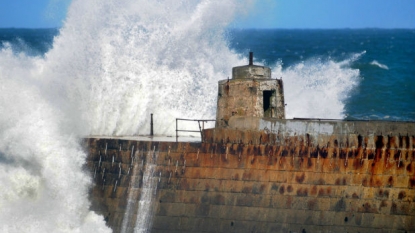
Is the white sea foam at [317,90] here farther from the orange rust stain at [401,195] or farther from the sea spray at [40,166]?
the orange rust stain at [401,195]

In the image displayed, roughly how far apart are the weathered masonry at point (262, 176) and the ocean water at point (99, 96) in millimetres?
904

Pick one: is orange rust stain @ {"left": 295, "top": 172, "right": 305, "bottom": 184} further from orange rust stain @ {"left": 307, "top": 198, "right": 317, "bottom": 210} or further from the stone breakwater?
orange rust stain @ {"left": 307, "top": 198, "right": 317, "bottom": 210}

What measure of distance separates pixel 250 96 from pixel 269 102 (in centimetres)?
49

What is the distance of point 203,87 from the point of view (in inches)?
910

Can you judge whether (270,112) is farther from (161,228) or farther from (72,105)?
(72,105)

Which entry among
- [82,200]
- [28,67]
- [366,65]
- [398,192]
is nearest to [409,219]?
[398,192]

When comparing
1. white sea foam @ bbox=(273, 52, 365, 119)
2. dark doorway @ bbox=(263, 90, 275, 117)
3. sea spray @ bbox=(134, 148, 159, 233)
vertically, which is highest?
white sea foam @ bbox=(273, 52, 365, 119)

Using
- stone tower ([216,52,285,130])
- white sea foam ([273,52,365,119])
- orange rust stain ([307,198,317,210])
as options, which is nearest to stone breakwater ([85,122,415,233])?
orange rust stain ([307,198,317,210])

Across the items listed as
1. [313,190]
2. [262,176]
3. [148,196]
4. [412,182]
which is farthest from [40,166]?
[412,182]

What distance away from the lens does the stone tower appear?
1544 centimetres

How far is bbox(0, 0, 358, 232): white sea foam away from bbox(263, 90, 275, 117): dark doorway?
369 centimetres

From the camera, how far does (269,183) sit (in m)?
14.3

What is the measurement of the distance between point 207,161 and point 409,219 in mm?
3690

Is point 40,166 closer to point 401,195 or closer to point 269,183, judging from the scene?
point 269,183
